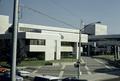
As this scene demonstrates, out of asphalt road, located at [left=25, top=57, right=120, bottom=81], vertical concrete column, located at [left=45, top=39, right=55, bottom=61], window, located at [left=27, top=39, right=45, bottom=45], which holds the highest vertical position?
window, located at [left=27, top=39, right=45, bottom=45]

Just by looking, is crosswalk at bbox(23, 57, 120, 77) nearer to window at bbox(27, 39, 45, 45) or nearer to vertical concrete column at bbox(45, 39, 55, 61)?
vertical concrete column at bbox(45, 39, 55, 61)

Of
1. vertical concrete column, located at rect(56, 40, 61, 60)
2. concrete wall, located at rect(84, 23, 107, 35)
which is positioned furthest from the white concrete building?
concrete wall, located at rect(84, 23, 107, 35)

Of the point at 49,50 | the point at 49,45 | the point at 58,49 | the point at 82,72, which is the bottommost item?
the point at 82,72

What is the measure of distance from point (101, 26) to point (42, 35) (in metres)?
69.3

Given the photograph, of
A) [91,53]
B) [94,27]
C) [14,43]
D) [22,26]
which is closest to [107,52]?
[91,53]

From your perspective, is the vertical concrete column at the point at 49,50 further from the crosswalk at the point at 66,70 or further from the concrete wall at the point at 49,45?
the crosswalk at the point at 66,70

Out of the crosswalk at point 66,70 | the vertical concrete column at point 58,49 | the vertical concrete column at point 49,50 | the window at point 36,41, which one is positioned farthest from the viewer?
the vertical concrete column at point 58,49

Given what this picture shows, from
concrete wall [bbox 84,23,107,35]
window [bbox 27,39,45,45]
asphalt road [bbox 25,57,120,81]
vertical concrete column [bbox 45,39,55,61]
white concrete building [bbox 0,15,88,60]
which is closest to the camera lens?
asphalt road [bbox 25,57,120,81]

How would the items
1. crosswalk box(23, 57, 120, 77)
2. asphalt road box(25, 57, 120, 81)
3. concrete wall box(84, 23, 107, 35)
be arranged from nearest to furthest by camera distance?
1. asphalt road box(25, 57, 120, 81)
2. crosswalk box(23, 57, 120, 77)
3. concrete wall box(84, 23, 107, 35)

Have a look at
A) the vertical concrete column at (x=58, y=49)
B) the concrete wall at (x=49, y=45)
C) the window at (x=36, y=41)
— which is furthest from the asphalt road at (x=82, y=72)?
the window at (x=36, y=41)

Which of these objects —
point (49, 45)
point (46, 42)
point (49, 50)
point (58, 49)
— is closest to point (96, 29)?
point (58, 49)

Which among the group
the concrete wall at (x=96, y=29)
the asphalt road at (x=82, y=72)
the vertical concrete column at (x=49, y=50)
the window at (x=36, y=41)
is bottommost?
the asphalt road at (x=82, y=72)

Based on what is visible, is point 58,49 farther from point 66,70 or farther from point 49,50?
point 66,70

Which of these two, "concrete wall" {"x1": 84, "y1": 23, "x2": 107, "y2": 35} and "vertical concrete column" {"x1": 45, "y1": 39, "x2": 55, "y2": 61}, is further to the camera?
"concrete wall" {"x1": 84, "y1": 23, "x2": 107, "y2": 35}
